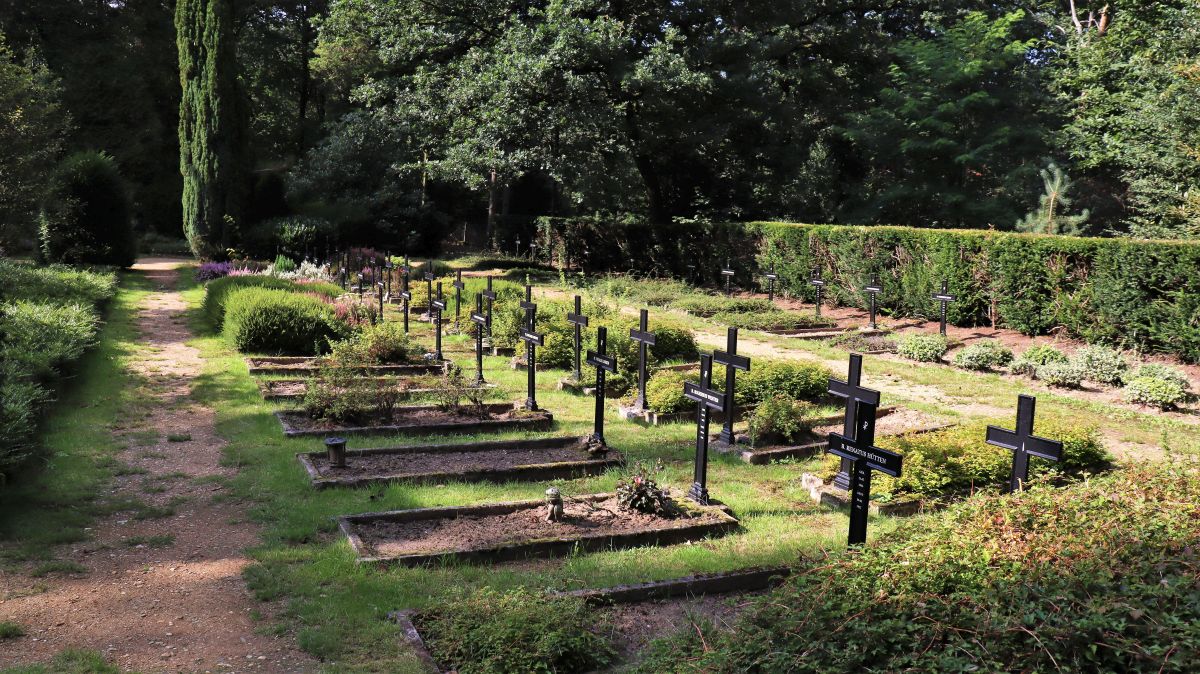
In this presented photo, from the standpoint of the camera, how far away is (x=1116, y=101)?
23.6m

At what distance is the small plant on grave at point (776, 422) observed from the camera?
854 centimetres

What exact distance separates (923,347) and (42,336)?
12025mm

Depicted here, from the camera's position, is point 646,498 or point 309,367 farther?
point 309,367

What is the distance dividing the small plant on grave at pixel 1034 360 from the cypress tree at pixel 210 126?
20.7 m

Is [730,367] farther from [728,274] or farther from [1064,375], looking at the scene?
[728,274]

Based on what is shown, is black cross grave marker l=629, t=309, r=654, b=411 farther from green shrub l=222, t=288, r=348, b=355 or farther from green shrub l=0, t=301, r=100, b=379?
green shrub l=0, t=301, r=100, b=379

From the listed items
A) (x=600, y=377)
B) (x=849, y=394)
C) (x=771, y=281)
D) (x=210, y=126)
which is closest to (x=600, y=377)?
(x=600, y=377)

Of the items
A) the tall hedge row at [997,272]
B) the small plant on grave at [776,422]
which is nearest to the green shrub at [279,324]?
the small plant on grave at [776,422]

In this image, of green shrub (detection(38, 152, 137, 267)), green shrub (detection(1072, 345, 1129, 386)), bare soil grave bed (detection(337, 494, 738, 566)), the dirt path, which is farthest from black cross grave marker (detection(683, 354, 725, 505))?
green shrub (detection(38, 152, 137, 267))

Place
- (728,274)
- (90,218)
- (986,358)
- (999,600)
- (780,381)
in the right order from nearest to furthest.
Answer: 1. (999,600)
2. (780,381)
3. (986,358)
4. (728,274)
5. (90,218)

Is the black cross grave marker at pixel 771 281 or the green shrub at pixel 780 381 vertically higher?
the black cross grave marker at pixel 771 281

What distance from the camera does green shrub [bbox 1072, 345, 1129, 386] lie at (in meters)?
11.4

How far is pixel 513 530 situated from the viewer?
620 centimetres

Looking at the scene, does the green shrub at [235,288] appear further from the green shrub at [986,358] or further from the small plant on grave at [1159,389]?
the small plant on grave at [1159,389]
